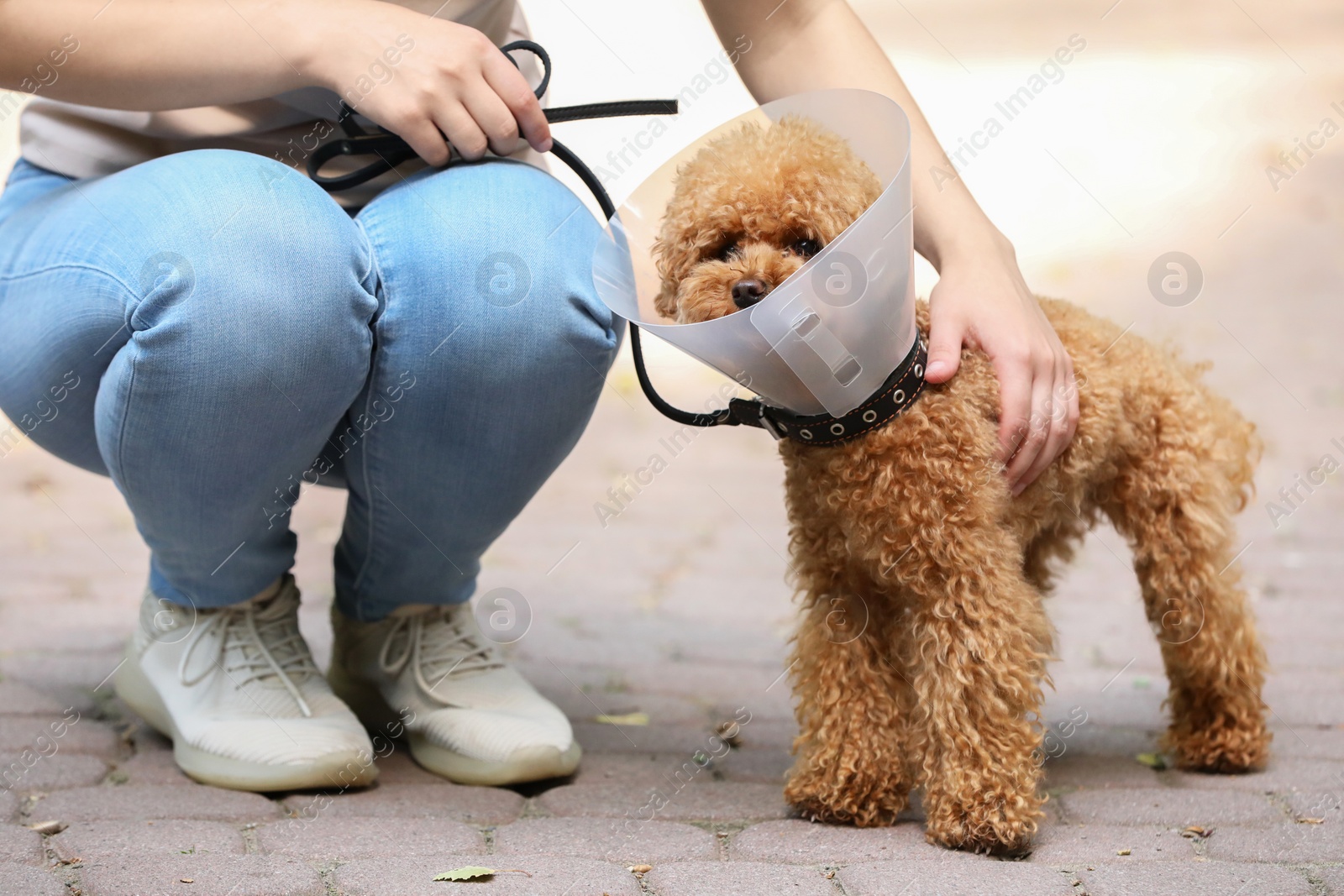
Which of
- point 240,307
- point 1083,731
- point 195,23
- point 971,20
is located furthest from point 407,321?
point 971,20

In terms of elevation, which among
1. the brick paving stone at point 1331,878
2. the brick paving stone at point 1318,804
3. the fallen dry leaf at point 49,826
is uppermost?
the brick paving stone at point 1331,878

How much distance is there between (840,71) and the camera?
1.91 metres

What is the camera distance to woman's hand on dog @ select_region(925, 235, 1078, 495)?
1.62 meters

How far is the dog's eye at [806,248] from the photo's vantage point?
1549 mm

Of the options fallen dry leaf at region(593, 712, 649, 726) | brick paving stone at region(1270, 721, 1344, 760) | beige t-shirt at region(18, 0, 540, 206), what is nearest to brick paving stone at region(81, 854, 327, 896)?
fallen dry leaf at region(593, 712, 649, 726)

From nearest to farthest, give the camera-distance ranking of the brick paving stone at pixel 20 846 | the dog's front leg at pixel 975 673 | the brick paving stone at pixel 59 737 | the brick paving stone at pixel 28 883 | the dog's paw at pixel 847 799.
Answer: the brick paving stone at pixel 28 883
the brick paving stone at pixel 20 846
the dog's front leg at pixel 975 673
the dog's paw at pixel 847 799
the brick paving stone at pixel 59 737

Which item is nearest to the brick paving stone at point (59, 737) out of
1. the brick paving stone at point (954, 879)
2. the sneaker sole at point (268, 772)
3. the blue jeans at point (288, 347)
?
the sneaker sole at point (268, 772)

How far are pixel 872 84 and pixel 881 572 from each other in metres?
0.78

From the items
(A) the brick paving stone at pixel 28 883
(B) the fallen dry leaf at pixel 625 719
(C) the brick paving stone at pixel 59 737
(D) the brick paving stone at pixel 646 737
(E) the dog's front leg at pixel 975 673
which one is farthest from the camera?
(B) the fallen dry leaf at pixel 625 719

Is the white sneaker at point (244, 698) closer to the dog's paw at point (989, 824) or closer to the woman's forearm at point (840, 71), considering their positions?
the dog's paw at point (989, 824)

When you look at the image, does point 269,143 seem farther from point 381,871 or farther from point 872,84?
point 381,871

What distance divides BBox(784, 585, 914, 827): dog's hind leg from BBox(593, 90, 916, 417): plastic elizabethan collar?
0.36 meters

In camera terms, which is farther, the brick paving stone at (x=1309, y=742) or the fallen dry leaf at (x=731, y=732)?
the fallen dry leaf at (x=731, y=732)

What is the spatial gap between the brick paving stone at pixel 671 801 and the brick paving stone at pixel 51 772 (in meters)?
0.70
